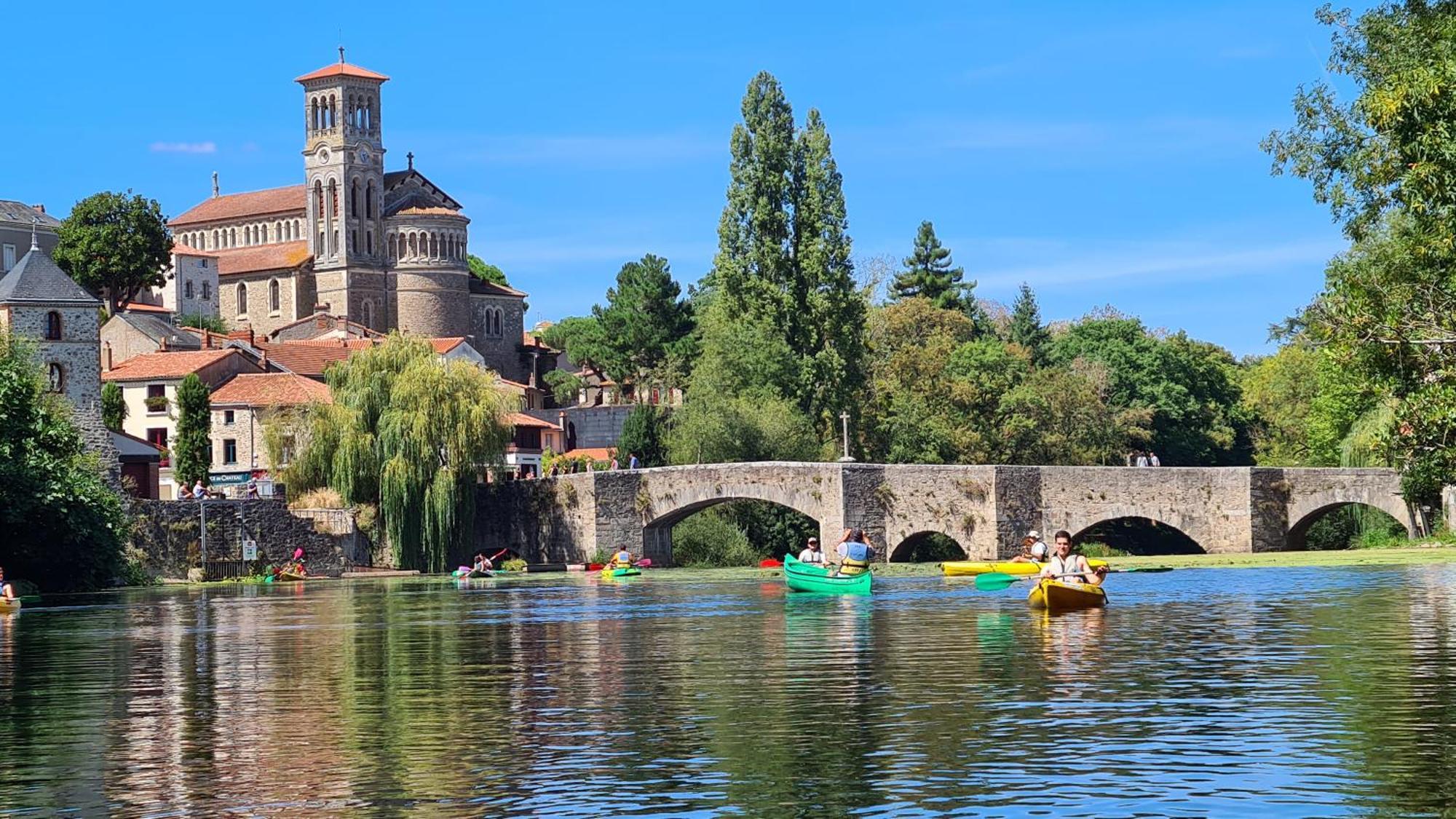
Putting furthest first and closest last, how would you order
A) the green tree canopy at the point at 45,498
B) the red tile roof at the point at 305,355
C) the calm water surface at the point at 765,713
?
the red tile roof at the point at 305,355 < the green tree canopy at the point at 45,498 < the calm water surface at the point at 765,713

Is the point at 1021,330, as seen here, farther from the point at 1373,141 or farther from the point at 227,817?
the point at 227,817

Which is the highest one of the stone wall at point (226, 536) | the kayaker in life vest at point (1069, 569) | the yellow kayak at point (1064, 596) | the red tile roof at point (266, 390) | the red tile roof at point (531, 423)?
the red tile roof at point (266, 390)

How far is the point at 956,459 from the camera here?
8244 cm

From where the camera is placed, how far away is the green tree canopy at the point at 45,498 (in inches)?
2005

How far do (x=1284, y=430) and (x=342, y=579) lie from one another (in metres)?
47.9

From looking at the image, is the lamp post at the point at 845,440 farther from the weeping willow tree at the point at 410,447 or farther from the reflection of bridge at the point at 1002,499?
the weeping willow tree at the point at 410,447

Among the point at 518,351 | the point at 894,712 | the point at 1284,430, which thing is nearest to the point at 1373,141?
the point at 894,712

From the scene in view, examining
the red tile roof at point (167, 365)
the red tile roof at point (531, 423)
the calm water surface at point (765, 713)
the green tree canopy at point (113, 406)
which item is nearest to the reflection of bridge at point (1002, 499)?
the calm water surface at point (765, 713)

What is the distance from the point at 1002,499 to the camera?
6122 centimetres

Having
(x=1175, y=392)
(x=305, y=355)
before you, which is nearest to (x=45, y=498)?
(x=305, y=355)

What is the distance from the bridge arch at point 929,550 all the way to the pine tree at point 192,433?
87.3ft

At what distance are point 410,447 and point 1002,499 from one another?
18206 mm

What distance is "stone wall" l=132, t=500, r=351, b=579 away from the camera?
62312 mm

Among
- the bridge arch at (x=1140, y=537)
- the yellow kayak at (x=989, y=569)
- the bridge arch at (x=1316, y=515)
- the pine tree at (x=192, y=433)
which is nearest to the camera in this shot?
the yellow kayak at (x=989, y=569)
